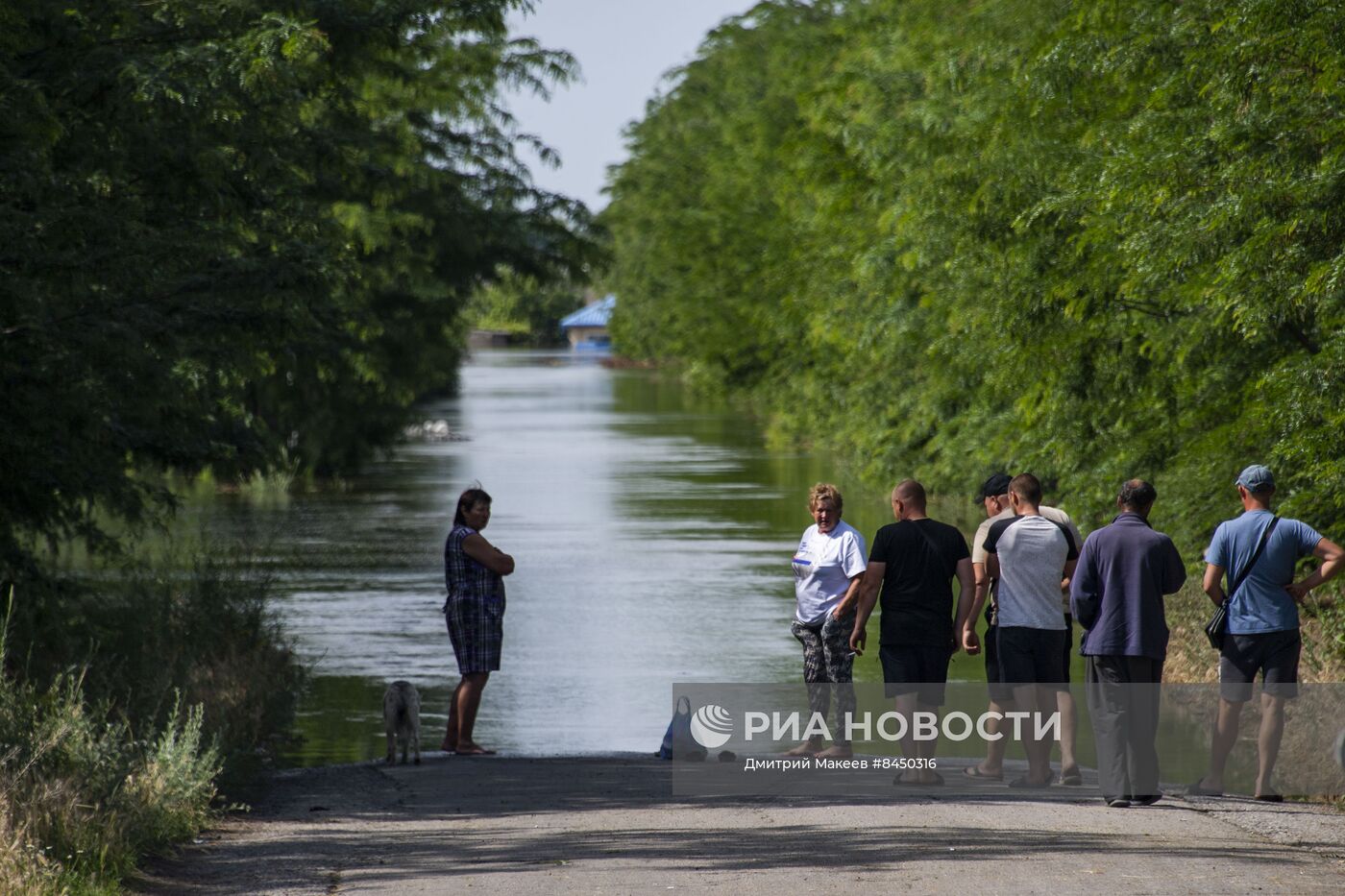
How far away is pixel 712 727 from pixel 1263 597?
4.48 meters

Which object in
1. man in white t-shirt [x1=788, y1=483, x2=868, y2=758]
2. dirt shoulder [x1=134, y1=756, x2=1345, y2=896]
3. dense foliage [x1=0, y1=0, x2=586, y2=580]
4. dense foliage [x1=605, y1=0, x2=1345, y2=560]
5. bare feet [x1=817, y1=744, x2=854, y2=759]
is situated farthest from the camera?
dense foliage [x1=605, y1=0, x2=1345, y2=560]

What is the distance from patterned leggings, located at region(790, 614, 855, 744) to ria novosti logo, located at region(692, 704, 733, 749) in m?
1.35

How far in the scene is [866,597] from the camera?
1001 cm

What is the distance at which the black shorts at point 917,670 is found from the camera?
9734 mm

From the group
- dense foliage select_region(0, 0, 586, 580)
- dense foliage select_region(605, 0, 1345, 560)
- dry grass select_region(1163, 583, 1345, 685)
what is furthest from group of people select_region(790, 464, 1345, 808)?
dense foliage select_region(0, 0, 586, 580)

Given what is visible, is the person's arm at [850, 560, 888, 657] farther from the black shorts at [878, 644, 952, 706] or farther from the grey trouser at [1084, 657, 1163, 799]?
the grey trouser at [1084, 657, 1163, 799]

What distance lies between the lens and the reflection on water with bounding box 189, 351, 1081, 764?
15484mm

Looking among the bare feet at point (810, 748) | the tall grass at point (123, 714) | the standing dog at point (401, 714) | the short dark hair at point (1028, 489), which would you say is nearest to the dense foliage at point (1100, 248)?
the short dark hair at point (1028, 489)

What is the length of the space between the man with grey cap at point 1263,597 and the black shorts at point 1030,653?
80cm

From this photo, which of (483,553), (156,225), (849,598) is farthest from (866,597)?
(156,225)

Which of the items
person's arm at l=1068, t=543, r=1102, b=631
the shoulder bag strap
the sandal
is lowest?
the sandal

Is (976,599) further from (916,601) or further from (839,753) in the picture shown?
(839,753)

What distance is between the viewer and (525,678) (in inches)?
661

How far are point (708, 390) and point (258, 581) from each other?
5528cm
